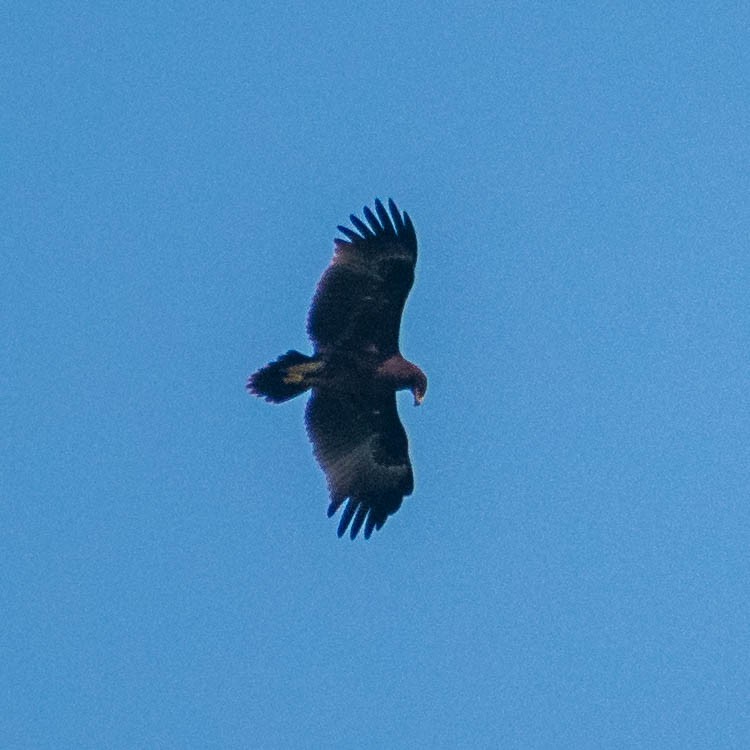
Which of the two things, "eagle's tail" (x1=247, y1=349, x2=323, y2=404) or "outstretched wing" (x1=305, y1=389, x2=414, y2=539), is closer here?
"eagle's tail" (x1=247, y1=349, x2=323, y2=404)

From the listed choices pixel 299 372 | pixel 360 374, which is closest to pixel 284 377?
pixel 299 372

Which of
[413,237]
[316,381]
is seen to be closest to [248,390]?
[316,381]

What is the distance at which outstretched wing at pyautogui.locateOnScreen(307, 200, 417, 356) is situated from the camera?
21875mm

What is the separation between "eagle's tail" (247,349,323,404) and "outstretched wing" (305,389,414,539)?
50 cm

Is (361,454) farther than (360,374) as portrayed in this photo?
Yes

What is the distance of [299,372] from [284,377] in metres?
0.14

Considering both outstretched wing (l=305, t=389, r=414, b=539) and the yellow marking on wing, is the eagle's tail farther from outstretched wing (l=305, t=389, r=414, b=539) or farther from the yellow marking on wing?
outstretched wing (l=305, t=389, r=414, b=539)

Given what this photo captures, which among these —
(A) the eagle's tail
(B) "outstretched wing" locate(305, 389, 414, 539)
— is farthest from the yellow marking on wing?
(B) "outstretched wing" locate(305, 389, 414, 539)

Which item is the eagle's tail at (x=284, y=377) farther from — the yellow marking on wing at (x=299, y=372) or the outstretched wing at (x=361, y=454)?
the outstretched wing at (x=361, y=454)

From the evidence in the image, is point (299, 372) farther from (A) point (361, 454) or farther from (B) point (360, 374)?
(A) point (361, 454)

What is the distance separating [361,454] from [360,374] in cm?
96

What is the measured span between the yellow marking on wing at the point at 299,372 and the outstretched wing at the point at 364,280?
16 cm

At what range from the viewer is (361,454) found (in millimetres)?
22938

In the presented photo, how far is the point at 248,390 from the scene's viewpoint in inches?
870
